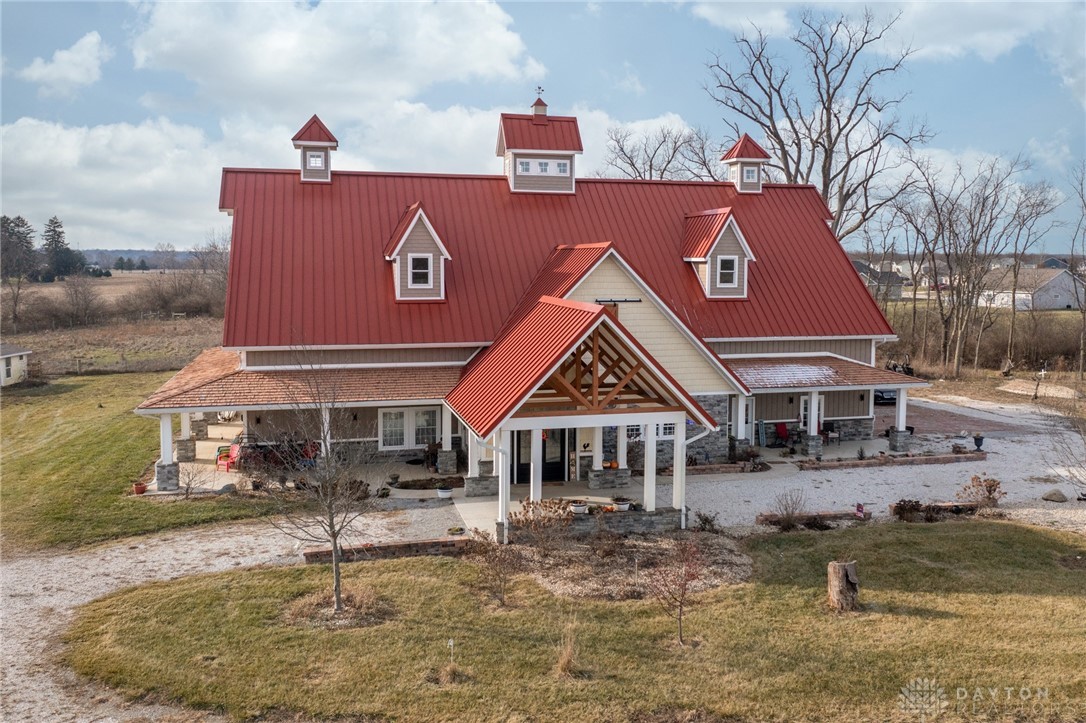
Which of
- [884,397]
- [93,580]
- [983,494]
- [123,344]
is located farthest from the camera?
[123,344]

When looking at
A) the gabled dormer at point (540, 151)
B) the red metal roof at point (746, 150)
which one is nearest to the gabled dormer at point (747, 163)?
the red metal roof at point (746, 150)

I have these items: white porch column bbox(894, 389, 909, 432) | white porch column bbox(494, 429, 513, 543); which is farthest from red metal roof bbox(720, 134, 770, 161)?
white porch column bbox(494, 429, 513, 543)

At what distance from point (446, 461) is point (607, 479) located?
181 inches

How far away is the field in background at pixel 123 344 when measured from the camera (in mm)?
44750

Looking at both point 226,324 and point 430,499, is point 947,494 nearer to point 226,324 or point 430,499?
point 430,499

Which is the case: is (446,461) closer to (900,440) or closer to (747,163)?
(900,440)

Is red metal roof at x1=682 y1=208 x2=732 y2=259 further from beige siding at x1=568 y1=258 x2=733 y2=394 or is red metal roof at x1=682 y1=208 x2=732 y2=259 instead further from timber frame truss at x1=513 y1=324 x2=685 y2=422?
timber frame truss at x1=513 y1=324 x2=685 y2=422

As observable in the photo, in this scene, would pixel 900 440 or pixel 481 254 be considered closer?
pixel 900 440

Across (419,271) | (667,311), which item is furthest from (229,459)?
(667,311)

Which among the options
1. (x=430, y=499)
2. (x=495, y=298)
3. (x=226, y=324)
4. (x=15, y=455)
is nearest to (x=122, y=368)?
(x=15, y=455)

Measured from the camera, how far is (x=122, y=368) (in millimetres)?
44188

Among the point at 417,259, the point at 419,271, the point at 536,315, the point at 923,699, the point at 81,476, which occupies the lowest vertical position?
the point at 923,699

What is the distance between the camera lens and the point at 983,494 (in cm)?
2030

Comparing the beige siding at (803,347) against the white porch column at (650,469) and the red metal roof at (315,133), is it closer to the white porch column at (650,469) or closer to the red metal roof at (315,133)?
the white porch column at (650,469)
